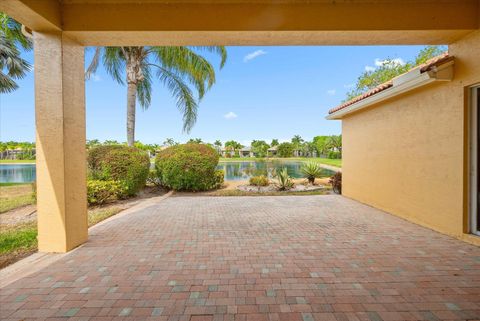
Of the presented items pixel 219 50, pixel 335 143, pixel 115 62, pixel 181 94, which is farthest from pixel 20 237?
pixel 335 143

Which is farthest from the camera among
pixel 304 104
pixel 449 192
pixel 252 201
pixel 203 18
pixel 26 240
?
pixel 304 104

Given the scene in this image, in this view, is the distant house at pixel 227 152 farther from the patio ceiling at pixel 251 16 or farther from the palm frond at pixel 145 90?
the patio ceiling at pixel 251 16

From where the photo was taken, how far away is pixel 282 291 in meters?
3.22

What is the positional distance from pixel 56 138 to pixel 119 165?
5978 millimetres

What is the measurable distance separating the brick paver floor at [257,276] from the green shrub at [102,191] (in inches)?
138

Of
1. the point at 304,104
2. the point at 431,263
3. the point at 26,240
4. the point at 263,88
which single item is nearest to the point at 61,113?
the point at 26,240

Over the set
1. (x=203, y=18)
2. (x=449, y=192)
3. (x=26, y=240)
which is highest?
(x=203, y=18)

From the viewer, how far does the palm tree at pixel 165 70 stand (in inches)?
521

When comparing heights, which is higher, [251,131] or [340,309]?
[251,131]

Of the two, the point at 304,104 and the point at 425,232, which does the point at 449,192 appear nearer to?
the point at 425,232

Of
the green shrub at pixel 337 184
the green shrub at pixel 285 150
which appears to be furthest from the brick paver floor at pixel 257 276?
the green shrub at pixel 285 150

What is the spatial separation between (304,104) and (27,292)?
5533cm

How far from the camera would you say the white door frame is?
15.7ft

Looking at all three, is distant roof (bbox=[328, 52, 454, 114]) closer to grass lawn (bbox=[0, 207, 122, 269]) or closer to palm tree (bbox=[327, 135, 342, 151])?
grass lawn (bbox=[0, 207, 122, 269])
